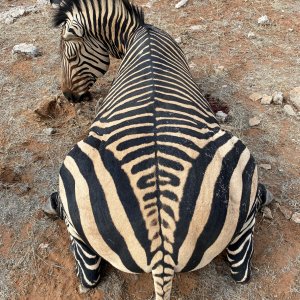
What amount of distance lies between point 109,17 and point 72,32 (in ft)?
1.36

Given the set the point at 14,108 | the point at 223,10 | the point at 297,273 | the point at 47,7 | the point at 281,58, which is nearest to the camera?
the point at 297,273

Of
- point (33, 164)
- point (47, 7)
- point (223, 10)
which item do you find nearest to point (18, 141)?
point (33, 164)

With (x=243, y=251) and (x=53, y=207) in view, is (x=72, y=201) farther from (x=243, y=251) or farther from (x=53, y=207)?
(x=243, y=251)

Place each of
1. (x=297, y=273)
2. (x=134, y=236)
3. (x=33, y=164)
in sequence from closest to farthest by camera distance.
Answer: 1. (x=134, y=236)
2. (x=297, y=273)
3. (x=33, y=164)

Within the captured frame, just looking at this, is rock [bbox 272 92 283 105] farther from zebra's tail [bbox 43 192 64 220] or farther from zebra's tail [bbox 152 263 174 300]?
zebra's tail [bbox 152 263 174 300]

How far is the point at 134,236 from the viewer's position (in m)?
2.15

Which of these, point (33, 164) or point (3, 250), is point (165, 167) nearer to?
point (3, 250)

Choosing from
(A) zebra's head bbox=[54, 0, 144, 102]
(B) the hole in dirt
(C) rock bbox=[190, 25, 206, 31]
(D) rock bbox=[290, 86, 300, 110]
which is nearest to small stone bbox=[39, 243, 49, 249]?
(A) zebra's head bbox=[54, 0, 144, 102]

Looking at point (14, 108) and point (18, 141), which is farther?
point (14, 108)

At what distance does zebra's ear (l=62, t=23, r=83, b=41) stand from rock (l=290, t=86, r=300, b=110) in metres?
2.44

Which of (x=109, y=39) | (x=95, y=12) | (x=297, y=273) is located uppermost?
(x=95, y=12)

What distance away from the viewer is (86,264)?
2701 mm

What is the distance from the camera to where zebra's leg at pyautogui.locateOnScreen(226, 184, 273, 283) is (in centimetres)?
258

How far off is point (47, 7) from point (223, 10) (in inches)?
120
